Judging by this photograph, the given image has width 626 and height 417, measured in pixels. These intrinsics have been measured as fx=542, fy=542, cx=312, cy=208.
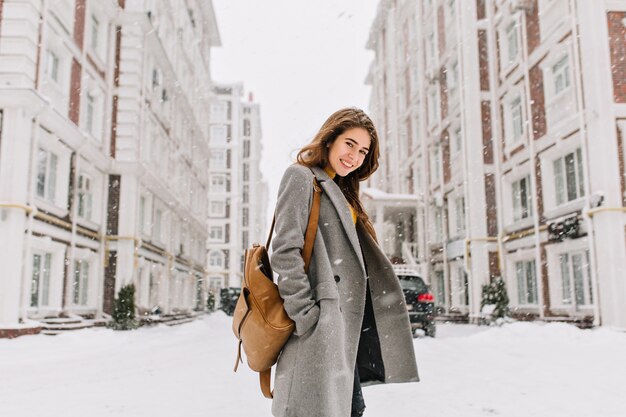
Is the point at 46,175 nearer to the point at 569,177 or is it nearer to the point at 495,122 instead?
the point at 569,177

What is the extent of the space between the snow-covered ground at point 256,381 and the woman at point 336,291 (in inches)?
102

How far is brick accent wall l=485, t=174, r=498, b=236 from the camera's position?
66.8ft

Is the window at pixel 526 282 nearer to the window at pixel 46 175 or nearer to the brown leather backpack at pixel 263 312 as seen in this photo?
the window at pixel 46 175

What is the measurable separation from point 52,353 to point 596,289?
11572mm

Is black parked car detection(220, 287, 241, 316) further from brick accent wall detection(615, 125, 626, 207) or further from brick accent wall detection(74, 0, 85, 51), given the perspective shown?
brick accent wall detection(615, 125, 626, 207)

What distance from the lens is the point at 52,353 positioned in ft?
32.2

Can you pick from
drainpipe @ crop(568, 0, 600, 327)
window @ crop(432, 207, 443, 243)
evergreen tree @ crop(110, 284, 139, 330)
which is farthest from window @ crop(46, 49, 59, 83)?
window @ crop(432, 207, 443, 243)

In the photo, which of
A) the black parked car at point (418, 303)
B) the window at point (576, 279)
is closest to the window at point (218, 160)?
the window at point (576, 279)

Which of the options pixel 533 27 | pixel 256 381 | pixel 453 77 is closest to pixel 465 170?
pixel 453 77

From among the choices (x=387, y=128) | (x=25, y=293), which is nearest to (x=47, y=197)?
(x=25, y=293)

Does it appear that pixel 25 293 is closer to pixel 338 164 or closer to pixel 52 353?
pixel 52 353

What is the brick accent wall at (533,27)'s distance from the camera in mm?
16500

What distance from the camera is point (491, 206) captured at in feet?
67.2

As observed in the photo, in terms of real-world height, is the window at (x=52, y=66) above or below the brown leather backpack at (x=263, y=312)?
above
